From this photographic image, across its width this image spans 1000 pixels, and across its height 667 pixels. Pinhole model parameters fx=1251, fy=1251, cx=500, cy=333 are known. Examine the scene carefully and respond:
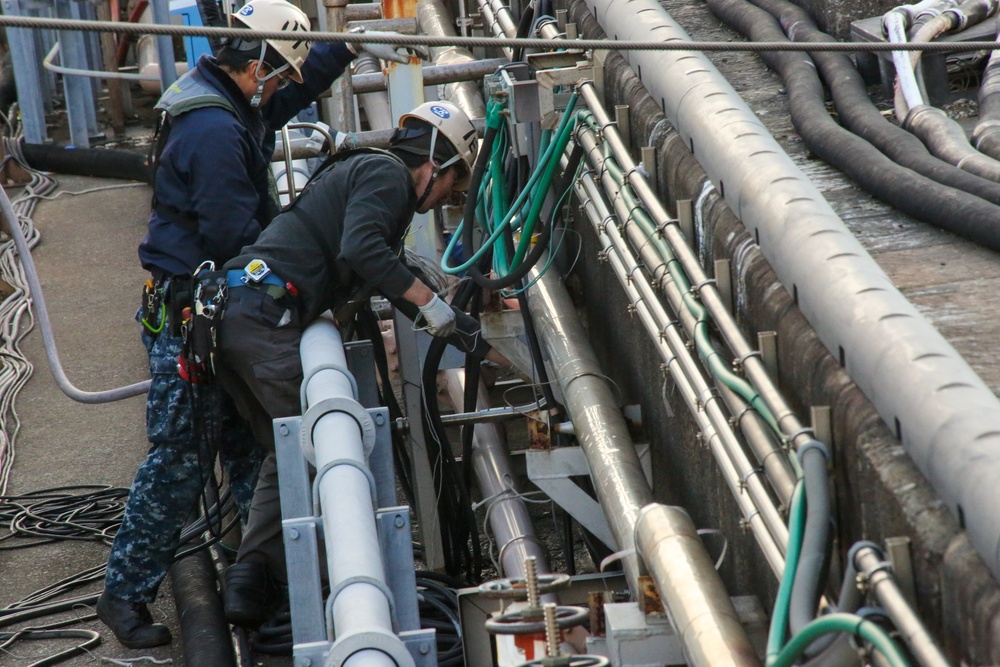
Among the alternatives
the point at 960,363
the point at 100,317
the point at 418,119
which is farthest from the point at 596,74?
the point at 100,317

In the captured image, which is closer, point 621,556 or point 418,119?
point 621,556

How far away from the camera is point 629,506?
390cm

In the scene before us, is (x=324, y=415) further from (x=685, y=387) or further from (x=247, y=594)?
(x=247, y=594)

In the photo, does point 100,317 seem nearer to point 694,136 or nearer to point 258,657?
point 258,657

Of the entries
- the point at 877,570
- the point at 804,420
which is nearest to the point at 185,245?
the point at 804,420

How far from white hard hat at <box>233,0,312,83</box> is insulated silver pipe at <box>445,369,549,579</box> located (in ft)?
6.23

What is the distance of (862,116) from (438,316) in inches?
68.7

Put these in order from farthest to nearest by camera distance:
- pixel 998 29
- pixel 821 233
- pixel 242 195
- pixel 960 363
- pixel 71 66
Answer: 1. pixel 71 66
2. pixel 242 195
3. pixel 998 29
4. pixel 821 233
5. pixel 960 363

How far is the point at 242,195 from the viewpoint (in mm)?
4812

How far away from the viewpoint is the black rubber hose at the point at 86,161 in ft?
38.1

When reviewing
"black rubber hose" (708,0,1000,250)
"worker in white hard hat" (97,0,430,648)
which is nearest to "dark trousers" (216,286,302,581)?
"worker in white hard hat" (97,0,430,648)

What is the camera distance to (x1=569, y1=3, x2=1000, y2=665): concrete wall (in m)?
2.03

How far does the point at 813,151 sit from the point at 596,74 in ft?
4.86

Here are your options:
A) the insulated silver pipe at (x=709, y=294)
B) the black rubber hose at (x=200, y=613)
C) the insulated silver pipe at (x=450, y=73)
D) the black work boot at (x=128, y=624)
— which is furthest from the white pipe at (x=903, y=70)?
the black work boot at (x=128, y=624)
